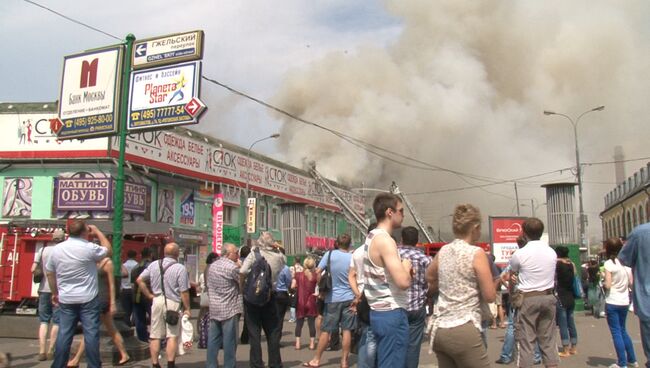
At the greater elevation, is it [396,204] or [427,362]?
[396,204]

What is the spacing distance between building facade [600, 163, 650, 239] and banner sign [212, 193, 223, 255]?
1225 inches

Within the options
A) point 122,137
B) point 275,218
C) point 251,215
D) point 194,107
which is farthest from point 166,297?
point 275,218

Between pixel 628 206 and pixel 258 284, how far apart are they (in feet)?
190

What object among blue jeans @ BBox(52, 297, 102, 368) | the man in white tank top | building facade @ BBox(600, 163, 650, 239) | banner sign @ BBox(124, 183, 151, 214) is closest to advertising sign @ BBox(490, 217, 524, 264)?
blue jeans @ BBox(52, 297, 102, 368)

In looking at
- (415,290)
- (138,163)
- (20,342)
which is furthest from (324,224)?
(415,290)

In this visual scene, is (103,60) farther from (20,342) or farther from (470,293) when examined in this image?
(470,293)

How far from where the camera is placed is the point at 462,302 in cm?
373

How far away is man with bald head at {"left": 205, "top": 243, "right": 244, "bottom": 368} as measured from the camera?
664 centimetres

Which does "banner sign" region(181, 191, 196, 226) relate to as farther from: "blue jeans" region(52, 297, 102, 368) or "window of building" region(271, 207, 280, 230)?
"blue jeans" region(52, 297, 102, 368)

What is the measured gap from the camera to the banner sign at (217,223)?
25.7 meters

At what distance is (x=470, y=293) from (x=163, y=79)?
7.59m

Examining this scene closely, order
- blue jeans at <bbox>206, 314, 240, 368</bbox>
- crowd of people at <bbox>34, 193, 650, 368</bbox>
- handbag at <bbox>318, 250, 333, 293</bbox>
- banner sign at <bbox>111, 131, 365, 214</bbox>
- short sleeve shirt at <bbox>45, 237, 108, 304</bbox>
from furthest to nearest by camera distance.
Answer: banner sign at <bbox>111, 131, 365, 214</bbox>
handbag at <bbox>318, 250, 333, 293</bbox>
blue jeans at <bbox>206, 314, 240, 368</bbox>
short sleeve shirt at <bbox>45, 237, 108, 304</bbox>
crowd of people at <bbox>34, 193, 650, 368</bbox>

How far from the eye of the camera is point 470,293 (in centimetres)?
375

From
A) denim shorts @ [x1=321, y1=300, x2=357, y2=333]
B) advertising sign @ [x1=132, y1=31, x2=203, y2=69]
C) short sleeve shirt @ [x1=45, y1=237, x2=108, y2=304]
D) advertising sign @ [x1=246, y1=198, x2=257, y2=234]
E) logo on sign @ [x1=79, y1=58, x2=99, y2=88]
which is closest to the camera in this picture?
short sleeve shirt @ [x1=45, y1=237, x2=108, y2=304]
